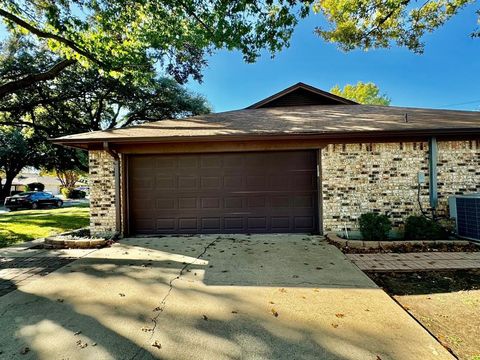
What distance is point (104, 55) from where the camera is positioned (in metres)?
8.16

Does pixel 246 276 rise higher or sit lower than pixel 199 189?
lower

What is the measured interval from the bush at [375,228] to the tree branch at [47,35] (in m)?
9.18

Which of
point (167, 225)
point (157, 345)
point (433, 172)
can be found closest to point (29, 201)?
point (167, 225)

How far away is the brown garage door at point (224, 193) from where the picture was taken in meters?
6.97

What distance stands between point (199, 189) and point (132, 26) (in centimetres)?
642

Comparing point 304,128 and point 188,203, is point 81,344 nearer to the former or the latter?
point 188,203

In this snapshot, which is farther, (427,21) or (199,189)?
(427,21)

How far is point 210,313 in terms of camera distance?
2.96 metres

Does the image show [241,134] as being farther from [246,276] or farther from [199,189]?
[246,276]

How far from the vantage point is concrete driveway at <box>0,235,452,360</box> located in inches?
92.0

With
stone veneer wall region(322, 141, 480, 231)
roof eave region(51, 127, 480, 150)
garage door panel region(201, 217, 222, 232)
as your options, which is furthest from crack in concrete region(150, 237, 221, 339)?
stone veneer wall region(322, 141, 480, 231)

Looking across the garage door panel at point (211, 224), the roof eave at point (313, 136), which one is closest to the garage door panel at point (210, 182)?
the garage door panel at point (211, 224)

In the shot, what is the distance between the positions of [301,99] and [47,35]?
9344 millimetres

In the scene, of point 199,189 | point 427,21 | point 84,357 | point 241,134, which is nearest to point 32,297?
point 84,357
